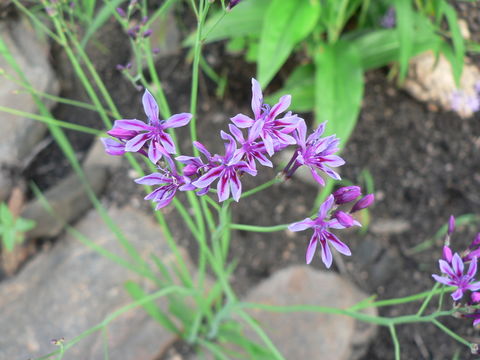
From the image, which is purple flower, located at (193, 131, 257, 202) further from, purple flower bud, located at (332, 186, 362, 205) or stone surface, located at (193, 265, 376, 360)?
stone surface, located at (193, 265, 376, 360)

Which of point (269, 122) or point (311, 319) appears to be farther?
point (311, 319)

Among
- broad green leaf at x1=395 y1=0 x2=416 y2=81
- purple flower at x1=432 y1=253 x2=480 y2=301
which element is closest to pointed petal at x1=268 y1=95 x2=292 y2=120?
purple flower at x1=432 y1=253 x2=480 y2=301

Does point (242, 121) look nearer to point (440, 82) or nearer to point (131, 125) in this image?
point (131, 125)

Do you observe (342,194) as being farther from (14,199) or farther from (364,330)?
(14,199)

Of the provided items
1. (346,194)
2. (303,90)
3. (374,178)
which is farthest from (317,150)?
(374,178)

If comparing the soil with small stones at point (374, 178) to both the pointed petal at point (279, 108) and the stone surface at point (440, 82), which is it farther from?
the pointed petal at point (279, 108)

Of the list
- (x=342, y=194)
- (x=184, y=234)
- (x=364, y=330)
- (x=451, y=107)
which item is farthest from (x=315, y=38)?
(x=342, y=194)
